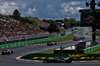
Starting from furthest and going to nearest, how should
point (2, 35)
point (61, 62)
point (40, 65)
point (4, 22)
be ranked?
1. point (4, 22)
2. point (2, 35)
3. point (61, 62)
4. point (40, 65)

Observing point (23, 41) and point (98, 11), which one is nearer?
point (98, 11)

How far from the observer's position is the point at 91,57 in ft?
91.9

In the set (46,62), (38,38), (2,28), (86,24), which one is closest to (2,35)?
(2,28)

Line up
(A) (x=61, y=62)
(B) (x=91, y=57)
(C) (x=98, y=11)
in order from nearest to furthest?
1. (A) (x=61, y=62)
2. (B) (x=91, y=57)
3. (C) (x=98, y=11)

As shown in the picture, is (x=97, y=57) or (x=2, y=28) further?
(x=2, y=28)

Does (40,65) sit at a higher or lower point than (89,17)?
lower

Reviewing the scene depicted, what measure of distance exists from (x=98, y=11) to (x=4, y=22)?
29.5m

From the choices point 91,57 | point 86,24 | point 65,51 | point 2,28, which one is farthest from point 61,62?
point 2,28

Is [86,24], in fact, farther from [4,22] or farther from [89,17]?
[4,22]

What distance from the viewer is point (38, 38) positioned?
64688 mm

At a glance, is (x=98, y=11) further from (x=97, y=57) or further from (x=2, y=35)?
(x=2, y=35)

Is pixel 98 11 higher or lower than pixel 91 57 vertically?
higher

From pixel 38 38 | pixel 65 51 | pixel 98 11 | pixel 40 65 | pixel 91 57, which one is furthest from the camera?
pixel 38 38

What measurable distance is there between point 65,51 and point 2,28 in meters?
26.3
